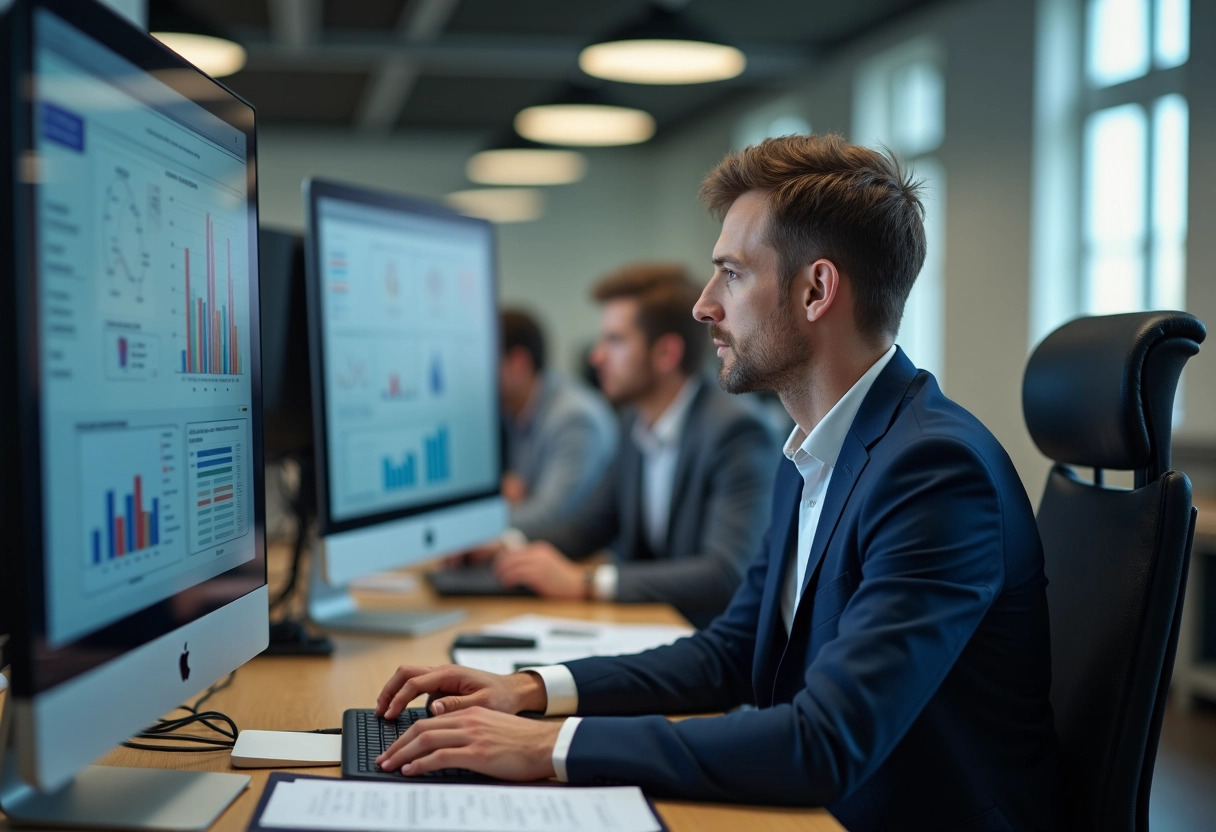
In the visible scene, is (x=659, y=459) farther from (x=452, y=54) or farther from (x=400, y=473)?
(x=452, y=54)

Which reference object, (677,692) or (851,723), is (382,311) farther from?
(851,723)

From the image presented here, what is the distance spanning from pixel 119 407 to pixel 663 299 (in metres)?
2.20

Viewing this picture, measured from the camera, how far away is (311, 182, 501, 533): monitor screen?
64.8 inches

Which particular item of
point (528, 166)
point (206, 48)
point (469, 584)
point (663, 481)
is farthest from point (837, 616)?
point (528, 166)

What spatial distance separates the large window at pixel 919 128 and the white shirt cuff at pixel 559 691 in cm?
494

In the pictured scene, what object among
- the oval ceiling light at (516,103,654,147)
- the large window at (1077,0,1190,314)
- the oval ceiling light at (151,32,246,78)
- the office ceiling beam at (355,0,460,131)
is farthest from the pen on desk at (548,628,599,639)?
the office ceiling beam at (355,0,460,131)

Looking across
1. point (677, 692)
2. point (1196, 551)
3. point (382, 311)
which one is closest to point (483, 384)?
point (382, 311)

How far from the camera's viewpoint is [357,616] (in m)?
Result: 1.90

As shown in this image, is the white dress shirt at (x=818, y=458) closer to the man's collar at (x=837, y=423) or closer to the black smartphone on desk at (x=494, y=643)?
the man's collar at (x=837, y=423)

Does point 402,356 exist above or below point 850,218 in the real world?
below

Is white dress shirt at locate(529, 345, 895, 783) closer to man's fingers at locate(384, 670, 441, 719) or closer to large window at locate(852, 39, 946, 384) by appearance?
man's fingers at locate(384, 670, 441, 719)

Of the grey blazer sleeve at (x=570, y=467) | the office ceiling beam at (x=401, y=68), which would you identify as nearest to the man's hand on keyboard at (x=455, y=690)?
the grey blazer sleeve at (x=570, y=467)

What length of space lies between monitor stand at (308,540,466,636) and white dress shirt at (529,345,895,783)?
0.58m

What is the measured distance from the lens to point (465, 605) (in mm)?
2088
